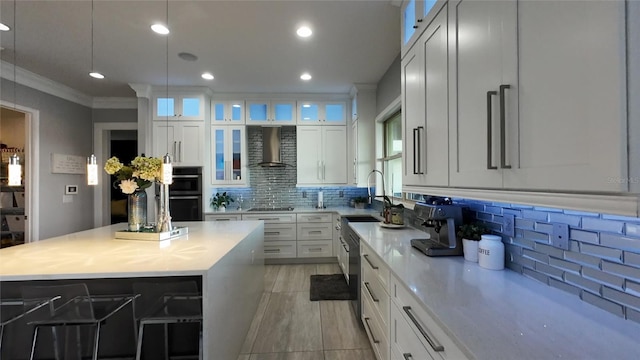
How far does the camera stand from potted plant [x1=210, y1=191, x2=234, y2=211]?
15.0 ft

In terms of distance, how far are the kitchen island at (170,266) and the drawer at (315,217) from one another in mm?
1897

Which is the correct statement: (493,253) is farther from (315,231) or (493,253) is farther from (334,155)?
(334,155)

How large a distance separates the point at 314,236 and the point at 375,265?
100 inches

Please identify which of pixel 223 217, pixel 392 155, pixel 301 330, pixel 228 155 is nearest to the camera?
pixel 301 330

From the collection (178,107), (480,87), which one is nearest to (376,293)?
(480,87)

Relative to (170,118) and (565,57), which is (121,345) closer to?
(565,57)

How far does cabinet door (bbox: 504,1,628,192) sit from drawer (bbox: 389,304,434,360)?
78 centimetres

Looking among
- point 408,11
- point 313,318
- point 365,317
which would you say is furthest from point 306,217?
point 408,11

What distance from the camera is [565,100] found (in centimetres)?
73

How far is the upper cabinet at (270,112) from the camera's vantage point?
455 centimetres

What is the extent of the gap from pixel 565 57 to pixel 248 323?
8.86 feet

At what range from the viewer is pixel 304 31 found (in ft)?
8.68

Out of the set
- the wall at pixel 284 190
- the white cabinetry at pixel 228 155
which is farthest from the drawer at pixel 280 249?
the white cabinetry at pixel 228 155

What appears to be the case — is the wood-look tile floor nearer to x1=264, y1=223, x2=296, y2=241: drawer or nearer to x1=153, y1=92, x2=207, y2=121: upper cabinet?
x1=264, y1=223, x2=296, y2=241: drawer
